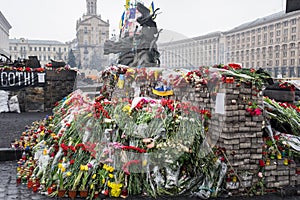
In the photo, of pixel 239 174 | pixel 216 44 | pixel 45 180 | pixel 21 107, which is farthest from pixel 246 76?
pixel 21 107

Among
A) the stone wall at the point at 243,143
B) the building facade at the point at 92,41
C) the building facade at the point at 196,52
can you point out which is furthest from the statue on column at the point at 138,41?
the stone wall at the point at 243,143

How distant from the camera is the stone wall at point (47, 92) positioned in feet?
42.3

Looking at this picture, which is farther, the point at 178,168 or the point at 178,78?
the point at 178,78

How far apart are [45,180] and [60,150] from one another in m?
0.47

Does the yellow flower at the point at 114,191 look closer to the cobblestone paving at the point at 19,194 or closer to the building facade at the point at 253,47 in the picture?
the cobblestone paving at the point at 19,194

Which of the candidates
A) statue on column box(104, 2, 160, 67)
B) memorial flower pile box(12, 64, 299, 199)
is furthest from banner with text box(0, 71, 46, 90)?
memorial flower pile box(12, 64, 299, 199)

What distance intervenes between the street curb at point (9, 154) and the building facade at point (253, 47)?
12.1ft

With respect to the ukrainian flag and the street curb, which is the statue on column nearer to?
the ukrainian flag

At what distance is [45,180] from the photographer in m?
4.49

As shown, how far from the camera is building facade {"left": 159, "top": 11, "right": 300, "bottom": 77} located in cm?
634

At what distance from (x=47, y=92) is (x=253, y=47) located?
53.8 feet

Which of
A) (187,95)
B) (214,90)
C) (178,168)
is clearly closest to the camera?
(178,168)

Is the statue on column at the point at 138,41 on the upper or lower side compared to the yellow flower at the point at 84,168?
upper

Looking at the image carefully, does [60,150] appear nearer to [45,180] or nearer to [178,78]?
[45,180]
